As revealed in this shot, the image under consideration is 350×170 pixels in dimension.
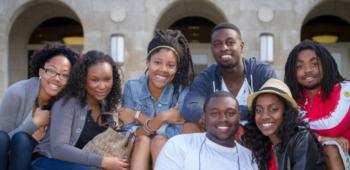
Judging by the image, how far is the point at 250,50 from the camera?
11.3 metres

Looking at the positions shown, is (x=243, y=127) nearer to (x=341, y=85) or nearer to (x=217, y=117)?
(x=217, y=117)

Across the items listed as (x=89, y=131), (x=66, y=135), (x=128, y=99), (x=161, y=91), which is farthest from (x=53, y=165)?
(x=161, y=91)

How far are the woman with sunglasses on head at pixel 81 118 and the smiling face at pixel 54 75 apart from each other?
12cm

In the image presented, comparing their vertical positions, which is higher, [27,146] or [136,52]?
[136,52]

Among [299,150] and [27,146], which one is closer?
[299,150]

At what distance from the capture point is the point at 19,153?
4.33 metres

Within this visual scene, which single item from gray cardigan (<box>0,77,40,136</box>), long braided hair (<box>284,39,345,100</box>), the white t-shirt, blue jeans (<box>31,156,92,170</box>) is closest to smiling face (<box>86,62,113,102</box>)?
gray cardigan (<box>0,77,40,136</box>)

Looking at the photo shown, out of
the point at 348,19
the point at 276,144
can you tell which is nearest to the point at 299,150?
the point at 276,144

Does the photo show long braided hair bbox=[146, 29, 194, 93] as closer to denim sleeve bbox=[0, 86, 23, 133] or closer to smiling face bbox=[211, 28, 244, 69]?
smiling face bbox=[211, 28, 244, 69]

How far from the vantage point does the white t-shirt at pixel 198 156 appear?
3.89 m

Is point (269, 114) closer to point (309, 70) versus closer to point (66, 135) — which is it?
point (309, 70)

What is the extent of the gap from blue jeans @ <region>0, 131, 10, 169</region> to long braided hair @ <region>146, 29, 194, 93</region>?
4.92 ft

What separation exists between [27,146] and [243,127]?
182 centimetres

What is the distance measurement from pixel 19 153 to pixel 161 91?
4.63 ft
